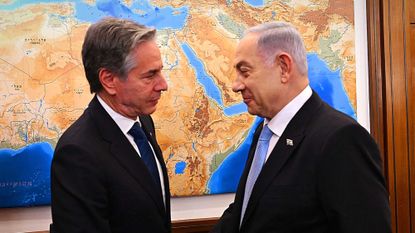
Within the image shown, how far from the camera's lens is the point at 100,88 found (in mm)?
1612

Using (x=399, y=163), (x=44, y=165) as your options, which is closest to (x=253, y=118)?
(x=399, y=163)

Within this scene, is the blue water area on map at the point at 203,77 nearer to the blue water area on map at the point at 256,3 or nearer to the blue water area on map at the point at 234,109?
the blue water area on map at the point at 234,109

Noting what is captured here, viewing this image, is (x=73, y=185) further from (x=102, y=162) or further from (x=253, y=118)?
(x=253, y=118)

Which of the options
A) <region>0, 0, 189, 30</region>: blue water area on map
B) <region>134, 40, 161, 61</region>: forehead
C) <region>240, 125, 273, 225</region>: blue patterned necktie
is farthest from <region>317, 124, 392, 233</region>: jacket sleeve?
<region>0, 0, 189, 30</region>: blue water area on map

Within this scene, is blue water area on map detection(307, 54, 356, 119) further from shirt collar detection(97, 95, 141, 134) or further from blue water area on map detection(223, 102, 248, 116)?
shirt collar detection(97, 95, 141, 134)

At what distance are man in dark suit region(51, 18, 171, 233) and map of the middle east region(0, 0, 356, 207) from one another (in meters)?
0.77

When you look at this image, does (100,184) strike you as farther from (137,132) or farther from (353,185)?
(353,185)

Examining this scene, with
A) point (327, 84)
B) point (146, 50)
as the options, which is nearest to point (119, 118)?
point (146, 50)

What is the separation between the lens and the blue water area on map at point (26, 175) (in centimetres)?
223

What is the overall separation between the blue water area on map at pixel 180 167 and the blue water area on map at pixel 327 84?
0.87 metres

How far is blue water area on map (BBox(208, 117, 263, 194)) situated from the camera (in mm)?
2566

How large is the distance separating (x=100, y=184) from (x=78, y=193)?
0.07 meters

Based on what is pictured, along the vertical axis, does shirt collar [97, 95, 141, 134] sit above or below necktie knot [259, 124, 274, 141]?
above

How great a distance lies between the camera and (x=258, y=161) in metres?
1.58
